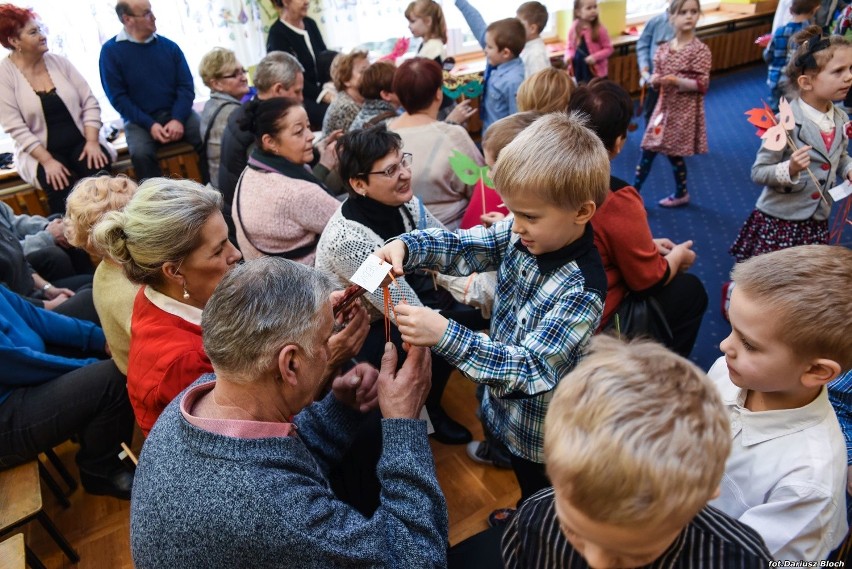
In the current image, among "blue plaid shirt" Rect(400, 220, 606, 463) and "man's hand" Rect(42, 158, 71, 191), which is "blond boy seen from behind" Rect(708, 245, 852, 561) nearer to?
"blue plaid shirt" Rect(400, 220, 606, 463)

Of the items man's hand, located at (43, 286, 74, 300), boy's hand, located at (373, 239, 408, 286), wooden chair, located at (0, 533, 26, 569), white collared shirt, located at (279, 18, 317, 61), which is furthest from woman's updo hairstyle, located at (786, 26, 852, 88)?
man's hand, located at (43, 286, 74, 300)

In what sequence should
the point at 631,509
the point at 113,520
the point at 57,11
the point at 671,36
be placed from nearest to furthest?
the point at 631,509 → the point at 113,520 → the point at 57,11 → the point at 671,36

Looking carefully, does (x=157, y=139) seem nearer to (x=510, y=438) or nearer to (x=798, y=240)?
(x=510, y=438)

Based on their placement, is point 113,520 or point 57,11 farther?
point 57,11

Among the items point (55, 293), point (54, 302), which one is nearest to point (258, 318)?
point (54, 302)

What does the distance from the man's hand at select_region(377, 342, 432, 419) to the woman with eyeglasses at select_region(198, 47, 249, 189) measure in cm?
269

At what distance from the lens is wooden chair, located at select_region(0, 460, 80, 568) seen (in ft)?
5.38


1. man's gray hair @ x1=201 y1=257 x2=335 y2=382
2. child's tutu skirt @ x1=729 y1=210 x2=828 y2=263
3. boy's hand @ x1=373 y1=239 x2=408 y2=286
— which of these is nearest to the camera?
man's gray hair @ x1=201 y1=257 x2=335 y2=382

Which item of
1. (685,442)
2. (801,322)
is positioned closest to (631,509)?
(685,442)

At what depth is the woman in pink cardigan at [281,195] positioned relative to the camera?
90.4 inches

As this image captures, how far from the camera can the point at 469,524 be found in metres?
2.00

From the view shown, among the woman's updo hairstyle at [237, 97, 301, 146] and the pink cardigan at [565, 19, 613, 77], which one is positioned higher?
the woman's updo hairstyle at [237, 97, 301, 146]

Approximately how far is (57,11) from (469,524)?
178 inches

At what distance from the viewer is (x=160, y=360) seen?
1.39 m
